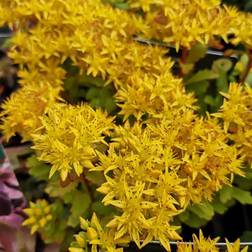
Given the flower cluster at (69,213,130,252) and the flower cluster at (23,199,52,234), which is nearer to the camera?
the flower cluster at (69,213,130,252)

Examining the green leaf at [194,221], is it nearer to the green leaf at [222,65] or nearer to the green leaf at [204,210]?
the green leaf at [204,210]

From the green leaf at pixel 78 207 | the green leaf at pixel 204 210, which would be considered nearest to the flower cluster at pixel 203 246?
the green leaf at pixel 204 210

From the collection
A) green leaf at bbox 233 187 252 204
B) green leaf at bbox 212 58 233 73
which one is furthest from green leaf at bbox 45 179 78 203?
green leaf at bbox 212 58 233 73

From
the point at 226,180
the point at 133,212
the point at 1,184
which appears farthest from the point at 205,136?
the point at 1,184

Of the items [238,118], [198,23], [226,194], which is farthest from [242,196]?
[198,23]

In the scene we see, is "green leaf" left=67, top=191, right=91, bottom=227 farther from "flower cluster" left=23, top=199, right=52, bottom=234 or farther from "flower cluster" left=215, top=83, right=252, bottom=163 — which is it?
"flower cluster" left=215, top=83, right=252, bottom=163

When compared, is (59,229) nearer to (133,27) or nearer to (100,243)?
(100,243)
